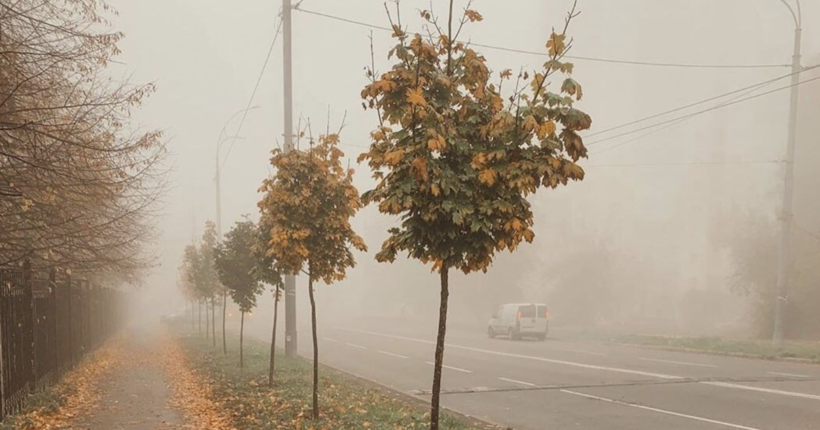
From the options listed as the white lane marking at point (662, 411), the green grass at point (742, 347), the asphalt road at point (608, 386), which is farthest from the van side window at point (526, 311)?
the white lane marking at point (662, 411)

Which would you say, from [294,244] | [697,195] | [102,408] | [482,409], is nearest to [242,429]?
[294,244]

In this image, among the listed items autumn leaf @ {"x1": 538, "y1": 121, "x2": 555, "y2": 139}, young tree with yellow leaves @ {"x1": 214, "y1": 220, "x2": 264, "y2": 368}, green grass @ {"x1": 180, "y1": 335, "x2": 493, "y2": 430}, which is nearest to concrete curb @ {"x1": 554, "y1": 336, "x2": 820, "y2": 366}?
green grass @ {"x1": 180, "y1": 335, "x2": 493, "y2": 430}

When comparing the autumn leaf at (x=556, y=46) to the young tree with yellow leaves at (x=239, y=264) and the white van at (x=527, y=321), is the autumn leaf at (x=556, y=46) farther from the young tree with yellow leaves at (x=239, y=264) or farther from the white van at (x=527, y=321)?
the white van at (x=527, y=321)

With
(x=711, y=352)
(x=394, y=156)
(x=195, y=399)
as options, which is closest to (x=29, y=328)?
(x=195, y=399)

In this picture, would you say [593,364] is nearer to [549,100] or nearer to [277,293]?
[277,293]

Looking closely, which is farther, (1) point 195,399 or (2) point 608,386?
(2) point 608,386

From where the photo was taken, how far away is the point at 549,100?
580cm

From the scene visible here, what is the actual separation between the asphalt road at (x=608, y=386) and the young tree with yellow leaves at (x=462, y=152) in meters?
5.49

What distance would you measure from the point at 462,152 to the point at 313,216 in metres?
4.78

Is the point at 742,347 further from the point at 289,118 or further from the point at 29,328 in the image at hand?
the point at 29,328

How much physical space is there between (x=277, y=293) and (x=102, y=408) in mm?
4602

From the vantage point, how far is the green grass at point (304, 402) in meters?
9.58

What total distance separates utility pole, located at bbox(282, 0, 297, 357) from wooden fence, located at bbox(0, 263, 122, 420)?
557 cm

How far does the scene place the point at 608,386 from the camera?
14.9 metres
